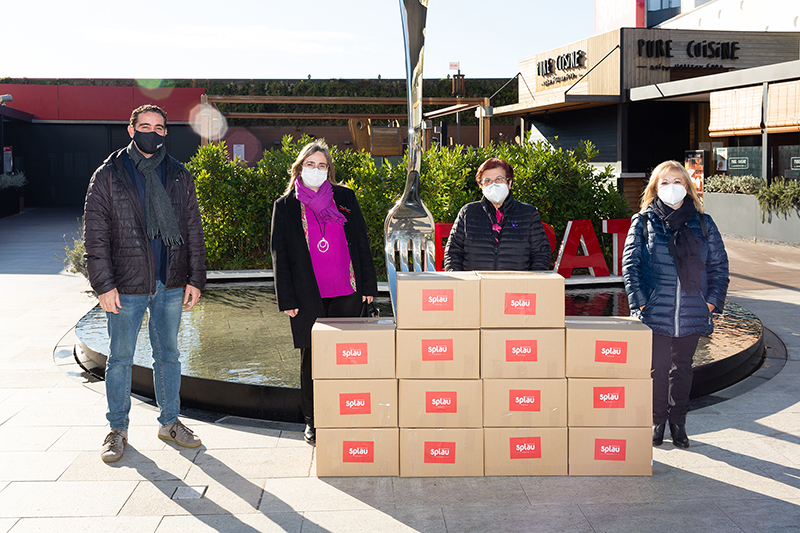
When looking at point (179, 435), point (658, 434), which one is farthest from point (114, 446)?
point (658, 434)

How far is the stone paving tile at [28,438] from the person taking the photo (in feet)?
13.4

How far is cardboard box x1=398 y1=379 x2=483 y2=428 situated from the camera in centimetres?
365

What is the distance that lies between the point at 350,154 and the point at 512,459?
267 inches

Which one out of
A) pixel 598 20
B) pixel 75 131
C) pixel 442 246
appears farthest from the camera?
pixel 598 20

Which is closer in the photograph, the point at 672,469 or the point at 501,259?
the point at 672,469

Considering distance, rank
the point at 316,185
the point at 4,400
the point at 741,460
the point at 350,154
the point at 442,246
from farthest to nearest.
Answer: the point at 350,154, the point at 442,246, the point at 4,400, the point at 316,185, the point at 741,460

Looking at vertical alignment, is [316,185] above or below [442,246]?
above

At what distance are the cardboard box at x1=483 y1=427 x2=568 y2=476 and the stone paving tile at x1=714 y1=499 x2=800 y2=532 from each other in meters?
0.75

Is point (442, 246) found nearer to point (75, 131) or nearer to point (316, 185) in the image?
point (316, 185)

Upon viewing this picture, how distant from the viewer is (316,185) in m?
4.14

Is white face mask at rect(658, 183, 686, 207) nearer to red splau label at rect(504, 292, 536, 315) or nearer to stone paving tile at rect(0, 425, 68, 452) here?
red splau label at rect(504, 292, 536, 315)

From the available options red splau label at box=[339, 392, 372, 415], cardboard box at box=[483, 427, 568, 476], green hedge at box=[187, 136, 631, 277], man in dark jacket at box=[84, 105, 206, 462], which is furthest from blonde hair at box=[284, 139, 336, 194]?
green hedge at box=[187, 136, 631, 277]

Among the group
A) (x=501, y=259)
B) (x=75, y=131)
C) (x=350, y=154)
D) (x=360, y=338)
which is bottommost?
(x=360, y=338)

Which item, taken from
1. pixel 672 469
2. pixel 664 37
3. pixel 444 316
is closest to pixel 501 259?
pixel 444 316
